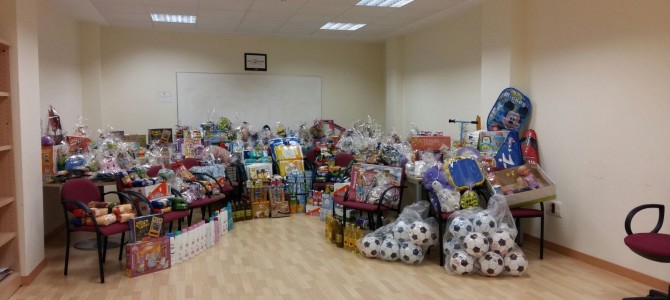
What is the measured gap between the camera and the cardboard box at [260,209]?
20.7 feet

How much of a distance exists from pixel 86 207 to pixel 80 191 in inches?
23.1

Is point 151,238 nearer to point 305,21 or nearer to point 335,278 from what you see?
point 335,278

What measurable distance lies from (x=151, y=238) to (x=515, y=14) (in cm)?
438

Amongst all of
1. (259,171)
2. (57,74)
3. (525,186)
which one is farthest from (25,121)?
(525,186)

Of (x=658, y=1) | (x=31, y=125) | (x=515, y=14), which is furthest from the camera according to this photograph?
(x=515, y=14)

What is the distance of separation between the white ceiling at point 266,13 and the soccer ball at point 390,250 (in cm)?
309

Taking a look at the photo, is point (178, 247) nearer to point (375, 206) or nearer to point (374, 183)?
point (375, 206)

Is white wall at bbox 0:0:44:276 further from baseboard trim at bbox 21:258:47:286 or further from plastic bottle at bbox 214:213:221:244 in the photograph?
plastic bottle at bbox 214:213:221:244

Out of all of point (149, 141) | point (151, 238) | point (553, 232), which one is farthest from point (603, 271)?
Answer: point (149, 141)

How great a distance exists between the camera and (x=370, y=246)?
447cm

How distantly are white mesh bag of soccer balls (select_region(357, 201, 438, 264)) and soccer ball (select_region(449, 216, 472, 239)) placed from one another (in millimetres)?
260

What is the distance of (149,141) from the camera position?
7.93m

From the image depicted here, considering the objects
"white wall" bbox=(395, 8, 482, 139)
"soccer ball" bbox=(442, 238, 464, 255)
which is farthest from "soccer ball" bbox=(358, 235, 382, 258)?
"white wall" bbox=(395, 8, 482, 139)

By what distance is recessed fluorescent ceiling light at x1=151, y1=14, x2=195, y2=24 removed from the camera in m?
6.87
